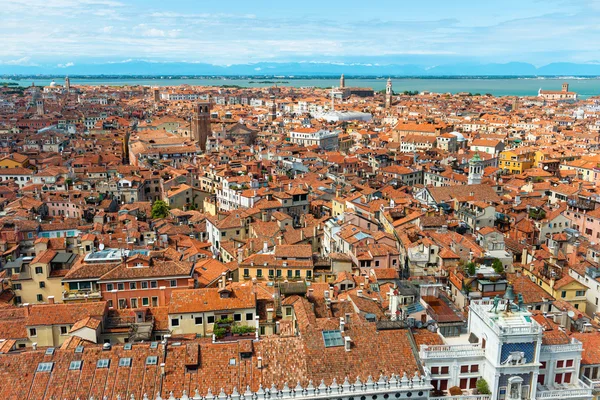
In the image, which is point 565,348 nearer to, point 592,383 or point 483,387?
point 592,383

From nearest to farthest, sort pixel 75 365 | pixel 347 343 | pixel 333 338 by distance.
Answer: pixel 75 365 < pixel 347 343 < pixel 333 338

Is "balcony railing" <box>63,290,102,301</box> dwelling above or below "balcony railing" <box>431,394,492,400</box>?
below

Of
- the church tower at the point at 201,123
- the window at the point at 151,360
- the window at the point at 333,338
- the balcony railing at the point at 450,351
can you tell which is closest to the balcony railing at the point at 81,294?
the window at the point at 151,360

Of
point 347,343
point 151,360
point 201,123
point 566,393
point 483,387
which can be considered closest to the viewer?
point 151,360

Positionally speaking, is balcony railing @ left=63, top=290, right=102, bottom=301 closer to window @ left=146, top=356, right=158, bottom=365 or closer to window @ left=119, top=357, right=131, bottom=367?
window @ left=119, top=357, right=131, bottom=367

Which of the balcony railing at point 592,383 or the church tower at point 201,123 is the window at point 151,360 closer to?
the balcony railing at point 592,383

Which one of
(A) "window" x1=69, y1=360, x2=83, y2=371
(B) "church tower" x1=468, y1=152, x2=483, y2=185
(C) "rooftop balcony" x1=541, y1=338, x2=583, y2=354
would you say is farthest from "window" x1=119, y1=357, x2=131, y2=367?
(B) "church tower" x1=468, y1=152, x2=483, y2=185

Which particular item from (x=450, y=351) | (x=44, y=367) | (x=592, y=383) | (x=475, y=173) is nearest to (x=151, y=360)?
(x=44, y=367)

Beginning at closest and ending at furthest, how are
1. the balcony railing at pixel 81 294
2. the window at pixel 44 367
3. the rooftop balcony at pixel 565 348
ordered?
the window at pixel 44 367
the rooftop balcony at pixel 565 348
the balcony railing at pixel 81 294

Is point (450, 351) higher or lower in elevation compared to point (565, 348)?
lower
